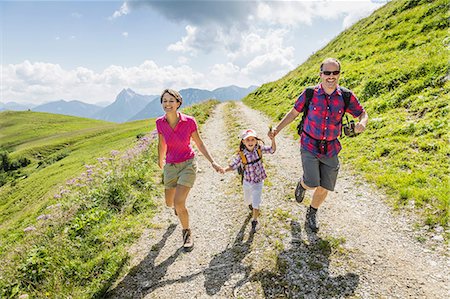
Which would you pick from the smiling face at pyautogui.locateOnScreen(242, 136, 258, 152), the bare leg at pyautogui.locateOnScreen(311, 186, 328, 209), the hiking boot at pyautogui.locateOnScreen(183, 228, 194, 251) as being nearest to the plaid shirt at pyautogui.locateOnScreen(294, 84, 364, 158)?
the bare leg at pyautogui.locateOnScreen(311, 186, 328, 209)

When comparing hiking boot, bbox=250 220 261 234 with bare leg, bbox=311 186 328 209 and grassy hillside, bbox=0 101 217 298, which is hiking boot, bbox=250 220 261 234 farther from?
grassy hillside, bbox=0 101 217 298

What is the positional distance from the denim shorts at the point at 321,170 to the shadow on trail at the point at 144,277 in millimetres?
3705

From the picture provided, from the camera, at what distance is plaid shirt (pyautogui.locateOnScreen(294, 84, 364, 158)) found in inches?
223

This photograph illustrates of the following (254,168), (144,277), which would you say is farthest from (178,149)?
(144,277)

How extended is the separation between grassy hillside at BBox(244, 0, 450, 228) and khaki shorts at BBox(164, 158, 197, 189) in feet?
18.0

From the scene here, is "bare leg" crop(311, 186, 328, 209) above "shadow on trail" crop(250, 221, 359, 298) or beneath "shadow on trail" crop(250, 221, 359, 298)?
above

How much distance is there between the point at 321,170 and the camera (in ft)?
19.8

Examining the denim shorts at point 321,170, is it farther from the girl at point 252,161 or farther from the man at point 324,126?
the girl at point 252,161

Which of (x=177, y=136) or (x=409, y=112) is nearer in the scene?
(x=177, y=136)

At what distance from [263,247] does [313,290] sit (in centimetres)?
156

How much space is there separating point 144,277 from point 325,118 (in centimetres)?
528

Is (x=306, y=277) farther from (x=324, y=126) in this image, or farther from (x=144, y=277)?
(x=144, y=277)

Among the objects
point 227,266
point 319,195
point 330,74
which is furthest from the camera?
point 319,195

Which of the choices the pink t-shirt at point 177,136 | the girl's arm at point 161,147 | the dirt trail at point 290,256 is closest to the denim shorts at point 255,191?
the dirt trail at point 290,256
